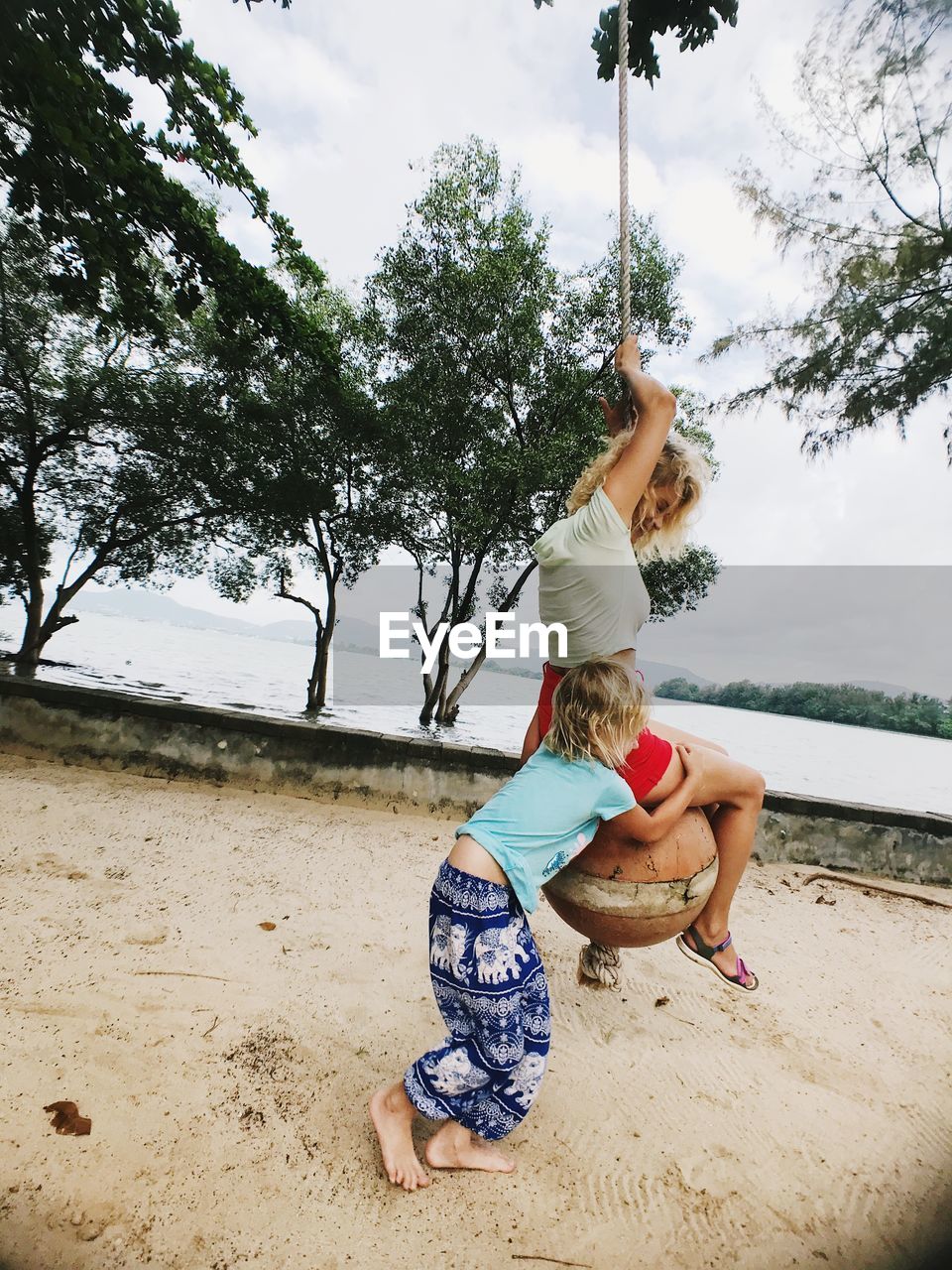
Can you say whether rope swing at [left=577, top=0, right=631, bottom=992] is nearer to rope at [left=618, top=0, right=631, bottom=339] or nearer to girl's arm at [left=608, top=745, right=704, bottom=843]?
rope at [left=618, top=0, right=631, bottom=339]

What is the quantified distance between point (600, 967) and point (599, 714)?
163cm

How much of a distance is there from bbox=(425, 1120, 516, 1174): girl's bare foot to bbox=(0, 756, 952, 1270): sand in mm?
41

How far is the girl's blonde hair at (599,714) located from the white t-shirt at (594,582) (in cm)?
12

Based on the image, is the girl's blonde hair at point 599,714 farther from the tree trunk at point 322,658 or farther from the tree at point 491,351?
the tree trunk at point 322,658

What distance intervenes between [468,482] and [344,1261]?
1193 cm

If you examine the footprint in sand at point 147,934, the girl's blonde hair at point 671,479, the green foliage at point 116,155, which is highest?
the green foliage at point 116,155

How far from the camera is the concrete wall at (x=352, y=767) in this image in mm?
5574

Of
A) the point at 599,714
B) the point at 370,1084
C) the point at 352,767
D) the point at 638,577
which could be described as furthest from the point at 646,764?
the point at 352,767

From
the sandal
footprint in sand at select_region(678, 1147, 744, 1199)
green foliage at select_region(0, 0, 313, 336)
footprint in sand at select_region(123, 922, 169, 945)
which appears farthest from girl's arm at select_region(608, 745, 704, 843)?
green foliage at select_region(0, 0, 313, 336)

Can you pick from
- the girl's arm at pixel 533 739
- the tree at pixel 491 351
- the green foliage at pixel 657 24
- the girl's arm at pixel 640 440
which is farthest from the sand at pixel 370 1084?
the tree at pixel 491 351

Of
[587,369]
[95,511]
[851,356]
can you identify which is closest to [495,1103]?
[851,356]

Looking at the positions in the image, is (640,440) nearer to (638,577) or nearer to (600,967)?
(638,577)

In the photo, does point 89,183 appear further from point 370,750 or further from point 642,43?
point 370,750

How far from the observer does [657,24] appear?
9.86 ft
